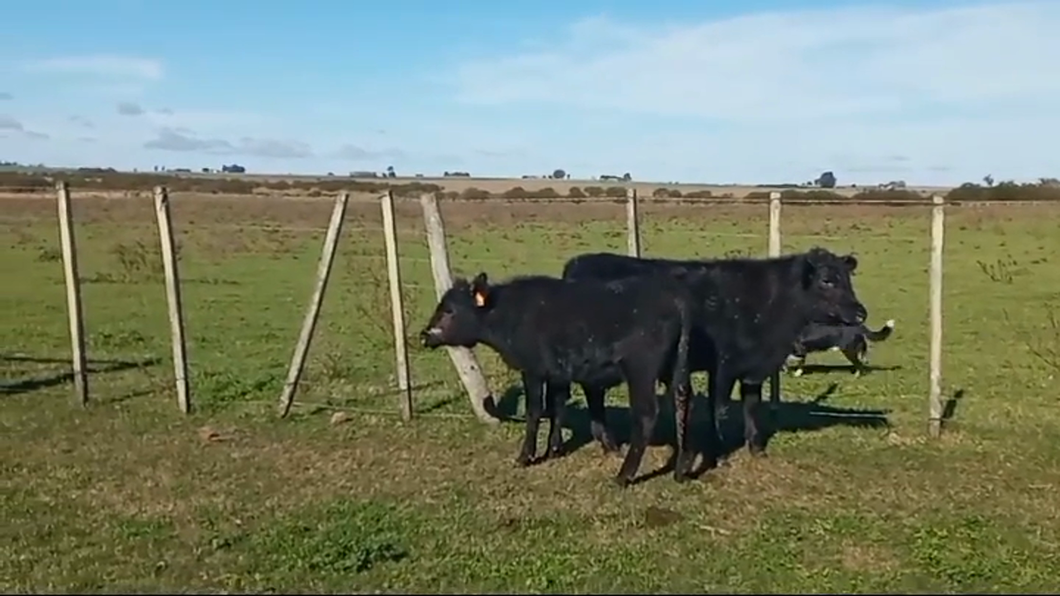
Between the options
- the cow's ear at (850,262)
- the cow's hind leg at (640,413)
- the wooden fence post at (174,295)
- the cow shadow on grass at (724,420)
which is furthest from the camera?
the wooden fence post at (174,295)

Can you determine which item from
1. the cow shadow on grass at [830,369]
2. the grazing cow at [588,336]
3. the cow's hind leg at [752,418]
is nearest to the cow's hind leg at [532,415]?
the grazing cow at [588,336]

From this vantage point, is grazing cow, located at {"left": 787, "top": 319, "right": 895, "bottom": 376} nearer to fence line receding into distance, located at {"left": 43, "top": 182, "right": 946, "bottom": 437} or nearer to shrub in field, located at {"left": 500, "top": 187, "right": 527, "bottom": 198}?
fence line receding into distance, located at {"left": 43, "top": 182, "right": 946, "bottom": 437}

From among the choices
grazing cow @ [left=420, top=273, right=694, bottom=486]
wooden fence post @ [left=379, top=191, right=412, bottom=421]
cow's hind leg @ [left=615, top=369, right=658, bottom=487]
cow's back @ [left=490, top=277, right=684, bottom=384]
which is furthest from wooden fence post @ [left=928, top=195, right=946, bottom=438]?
wooden fence post @ [left=379, top=191, right=412, bottom=421]

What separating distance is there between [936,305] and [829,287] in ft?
3.33

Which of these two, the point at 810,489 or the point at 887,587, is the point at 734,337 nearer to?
the point at 810,489

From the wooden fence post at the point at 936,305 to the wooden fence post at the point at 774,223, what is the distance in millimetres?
1358

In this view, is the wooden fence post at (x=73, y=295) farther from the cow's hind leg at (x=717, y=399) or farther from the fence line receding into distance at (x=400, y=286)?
the cow's hind leg at (x=717, y=399)

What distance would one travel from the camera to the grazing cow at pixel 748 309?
10328 millimetres

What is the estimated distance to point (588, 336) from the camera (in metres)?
9.49

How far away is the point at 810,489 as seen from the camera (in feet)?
30.1

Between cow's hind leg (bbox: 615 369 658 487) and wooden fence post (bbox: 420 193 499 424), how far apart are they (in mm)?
2317

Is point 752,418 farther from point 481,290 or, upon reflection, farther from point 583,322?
point 481,290

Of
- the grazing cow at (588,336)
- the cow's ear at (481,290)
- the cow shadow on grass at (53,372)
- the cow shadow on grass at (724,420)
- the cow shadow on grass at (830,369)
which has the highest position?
the cow's ear at (481,290)

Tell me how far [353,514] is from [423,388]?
5032 millimetres
